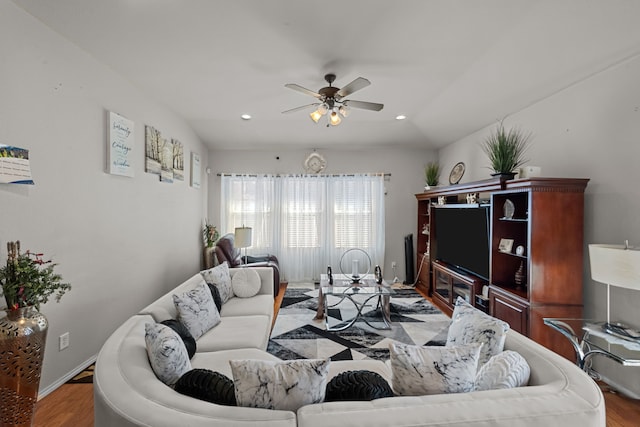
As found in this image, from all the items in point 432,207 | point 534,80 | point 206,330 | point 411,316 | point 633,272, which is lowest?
point 411,316

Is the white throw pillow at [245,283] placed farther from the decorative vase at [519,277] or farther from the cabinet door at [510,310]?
the decorative vase at [519,277]

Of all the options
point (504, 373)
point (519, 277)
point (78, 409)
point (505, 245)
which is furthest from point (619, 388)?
point (78, 409)

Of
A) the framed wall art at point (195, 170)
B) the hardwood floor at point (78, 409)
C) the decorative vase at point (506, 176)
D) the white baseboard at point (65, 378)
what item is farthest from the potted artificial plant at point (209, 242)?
the decorative vase at point (506, 176)

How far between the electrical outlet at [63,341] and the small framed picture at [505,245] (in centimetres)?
409

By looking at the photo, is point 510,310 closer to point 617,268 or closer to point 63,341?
point 617,268

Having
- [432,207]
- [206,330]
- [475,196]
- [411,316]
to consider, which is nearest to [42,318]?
[206,330]

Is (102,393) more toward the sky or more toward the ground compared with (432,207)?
more toward the ground

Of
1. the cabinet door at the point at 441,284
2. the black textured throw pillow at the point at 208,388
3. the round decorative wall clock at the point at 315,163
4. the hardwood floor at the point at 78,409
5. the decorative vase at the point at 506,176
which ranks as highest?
the round decorative wall clock at the point at 315,163

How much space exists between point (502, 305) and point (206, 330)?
2.83m

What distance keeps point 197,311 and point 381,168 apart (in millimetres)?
4394

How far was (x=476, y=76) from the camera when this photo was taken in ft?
9.99

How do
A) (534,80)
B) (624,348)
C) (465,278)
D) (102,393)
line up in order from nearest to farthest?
1. (102,393)
2. (624,348)
3. (534,80)
4. (465,278)

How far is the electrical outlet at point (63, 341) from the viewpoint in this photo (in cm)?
225

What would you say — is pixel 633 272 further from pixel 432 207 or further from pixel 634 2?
pixel 432 207
